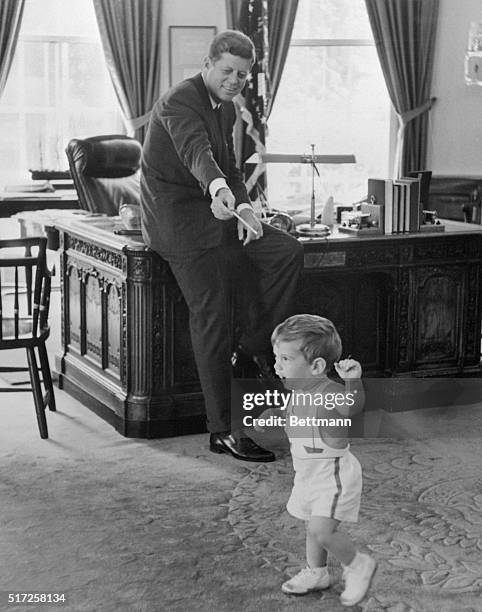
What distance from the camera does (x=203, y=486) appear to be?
4078 mm

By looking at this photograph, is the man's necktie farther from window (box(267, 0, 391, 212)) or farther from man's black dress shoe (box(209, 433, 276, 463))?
window (box(267, 0, 391, 212))

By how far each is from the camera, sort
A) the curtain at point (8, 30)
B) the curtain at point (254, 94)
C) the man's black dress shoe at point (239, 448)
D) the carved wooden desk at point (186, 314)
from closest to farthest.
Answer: the man's black dress shoe at point (239, 448) → the carved wooden desk at point (186, 314) → the curtain at point (254, 94) → the curtain at point (8, 30)

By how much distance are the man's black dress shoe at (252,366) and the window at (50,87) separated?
483cm

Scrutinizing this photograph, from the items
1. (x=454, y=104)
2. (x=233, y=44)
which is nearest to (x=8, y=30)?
(x=454, y=104)

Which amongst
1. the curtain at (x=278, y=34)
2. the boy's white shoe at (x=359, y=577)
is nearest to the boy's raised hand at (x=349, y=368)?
the boy's white shoe at (x=359, y=577)

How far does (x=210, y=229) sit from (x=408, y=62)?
5968 millimetres

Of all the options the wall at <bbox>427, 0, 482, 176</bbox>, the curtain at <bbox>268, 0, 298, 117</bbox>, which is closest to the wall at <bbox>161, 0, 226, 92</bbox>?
the curtain at <bbox>268, 0, 298, 117</bbox>

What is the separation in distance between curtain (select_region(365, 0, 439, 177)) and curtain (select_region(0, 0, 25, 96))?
10.6ft

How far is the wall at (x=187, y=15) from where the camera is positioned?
9.09 meters

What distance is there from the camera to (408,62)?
974 cm

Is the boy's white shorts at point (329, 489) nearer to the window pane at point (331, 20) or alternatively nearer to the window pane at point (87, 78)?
the window pane at point (87, 78)

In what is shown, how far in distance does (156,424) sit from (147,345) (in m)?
0.37

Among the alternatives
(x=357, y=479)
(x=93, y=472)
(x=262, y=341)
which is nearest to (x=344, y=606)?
(x=357, y=479)

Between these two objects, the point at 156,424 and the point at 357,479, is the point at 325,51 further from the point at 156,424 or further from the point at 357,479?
the point at 357,479
